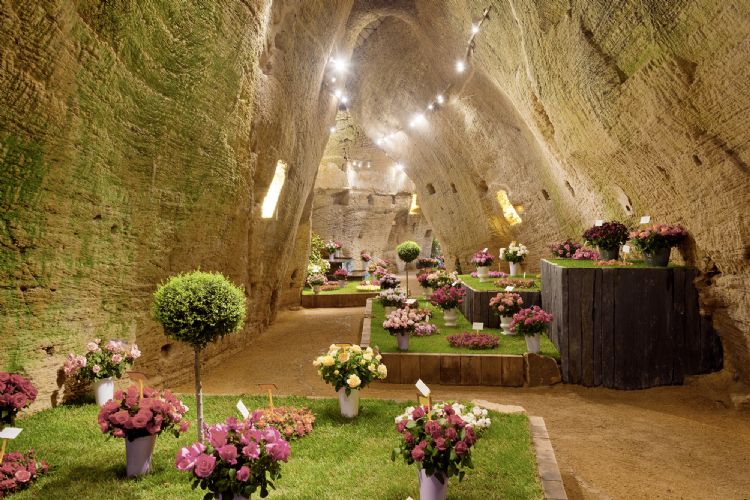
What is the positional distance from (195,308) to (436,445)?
2425mm

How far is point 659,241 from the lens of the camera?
8500mm

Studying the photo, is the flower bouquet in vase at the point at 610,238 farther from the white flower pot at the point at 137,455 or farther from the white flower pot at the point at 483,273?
the white flower pot at the point at 137,455

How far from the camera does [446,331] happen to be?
11.4 meters

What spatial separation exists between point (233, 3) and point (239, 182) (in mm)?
3261

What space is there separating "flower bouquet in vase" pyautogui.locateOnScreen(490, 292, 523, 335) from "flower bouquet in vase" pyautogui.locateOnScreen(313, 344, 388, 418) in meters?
5.17

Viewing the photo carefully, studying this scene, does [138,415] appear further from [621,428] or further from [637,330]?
[637,330]

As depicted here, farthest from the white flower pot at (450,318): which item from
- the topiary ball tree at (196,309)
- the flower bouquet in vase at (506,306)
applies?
the topiary ball tree at (196,309)

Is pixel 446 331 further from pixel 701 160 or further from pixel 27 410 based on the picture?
pixel 27 410

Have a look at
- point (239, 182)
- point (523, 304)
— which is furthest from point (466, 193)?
point (239, 182)

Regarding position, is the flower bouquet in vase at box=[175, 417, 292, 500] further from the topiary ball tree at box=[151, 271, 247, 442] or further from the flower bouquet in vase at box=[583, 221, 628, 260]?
the flower bouquet in vase at box=[583, 221, 628, 260]

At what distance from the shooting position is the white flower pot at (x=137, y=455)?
4.27m

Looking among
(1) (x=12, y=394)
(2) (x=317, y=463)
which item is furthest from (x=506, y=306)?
(1) (x=12, y=394)

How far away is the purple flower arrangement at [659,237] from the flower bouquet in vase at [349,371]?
5.73 metres

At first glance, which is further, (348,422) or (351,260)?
(351,260)
